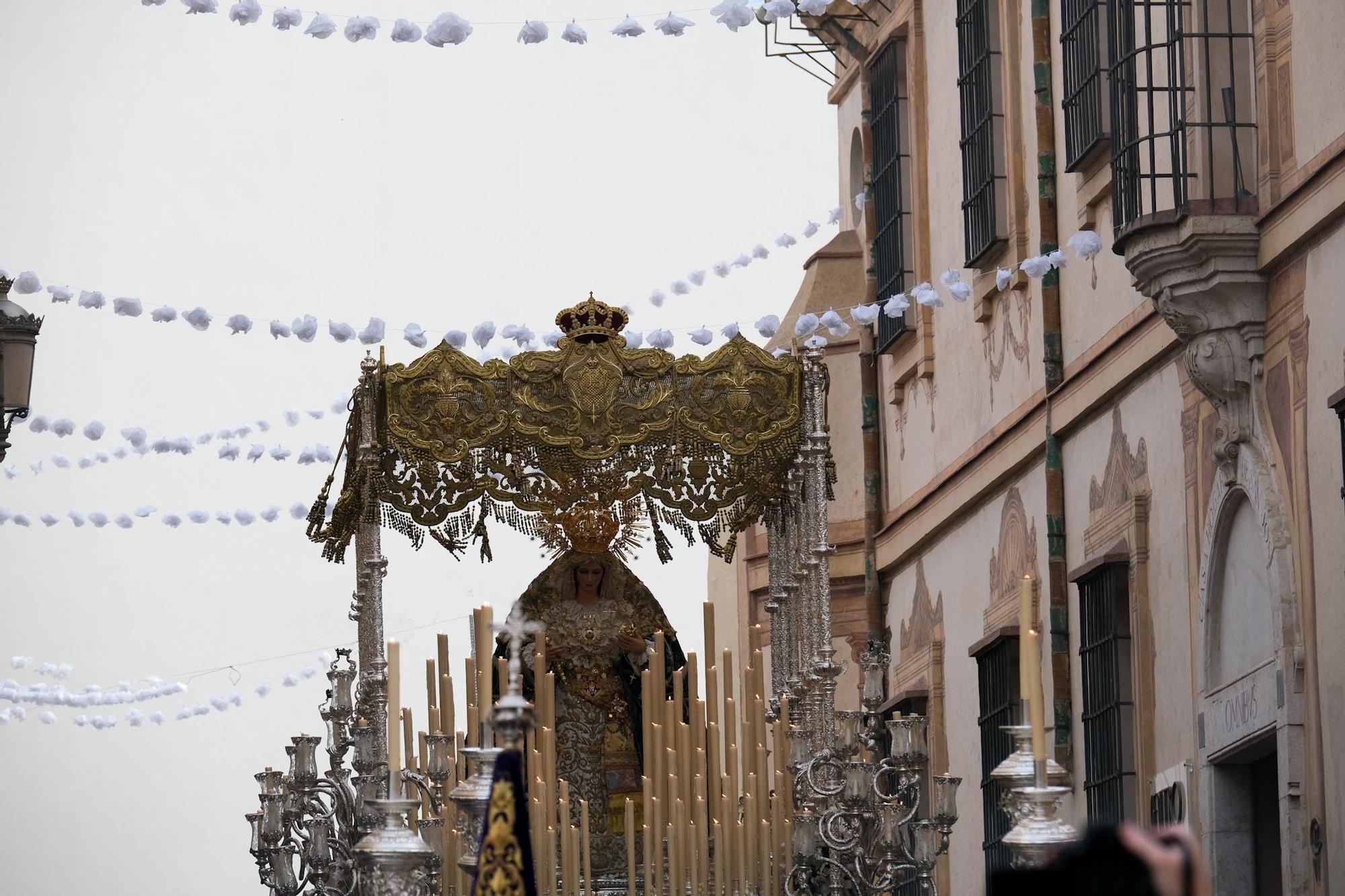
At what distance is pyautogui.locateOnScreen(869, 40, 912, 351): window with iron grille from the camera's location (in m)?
16.8

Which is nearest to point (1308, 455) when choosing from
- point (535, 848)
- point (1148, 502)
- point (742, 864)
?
point (1148, 502)

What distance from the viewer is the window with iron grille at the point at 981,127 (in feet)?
47.3

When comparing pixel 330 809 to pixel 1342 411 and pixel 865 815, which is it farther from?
pixel 1342 411

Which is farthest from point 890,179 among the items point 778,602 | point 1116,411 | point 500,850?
point 500,850

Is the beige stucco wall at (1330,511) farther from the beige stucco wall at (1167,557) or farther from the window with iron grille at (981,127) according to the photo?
the window with iron grille at (981,127)

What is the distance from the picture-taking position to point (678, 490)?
11.9 metres

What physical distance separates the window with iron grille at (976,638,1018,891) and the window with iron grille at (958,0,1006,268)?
89.4 inches

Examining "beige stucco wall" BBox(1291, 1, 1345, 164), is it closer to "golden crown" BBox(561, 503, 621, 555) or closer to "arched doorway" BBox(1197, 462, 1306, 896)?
"arched doorway" BBox(1197, 462, 1306, 896)

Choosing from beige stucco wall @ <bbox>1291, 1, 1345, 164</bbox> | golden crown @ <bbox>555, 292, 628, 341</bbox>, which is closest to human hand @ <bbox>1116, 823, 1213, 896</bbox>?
beige stucco wall @ <bbox>1291, 1, 1345, 164</bbox>

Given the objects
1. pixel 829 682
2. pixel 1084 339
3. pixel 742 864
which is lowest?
pixel 742 864

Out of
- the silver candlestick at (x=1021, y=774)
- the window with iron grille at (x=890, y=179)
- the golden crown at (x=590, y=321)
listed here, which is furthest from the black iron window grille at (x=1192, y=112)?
the window with iron grille at (x=890, y=179)

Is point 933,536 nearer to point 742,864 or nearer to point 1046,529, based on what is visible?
point 1046,529

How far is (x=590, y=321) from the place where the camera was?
11766 millimetres

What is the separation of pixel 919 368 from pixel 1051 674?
131 inches
